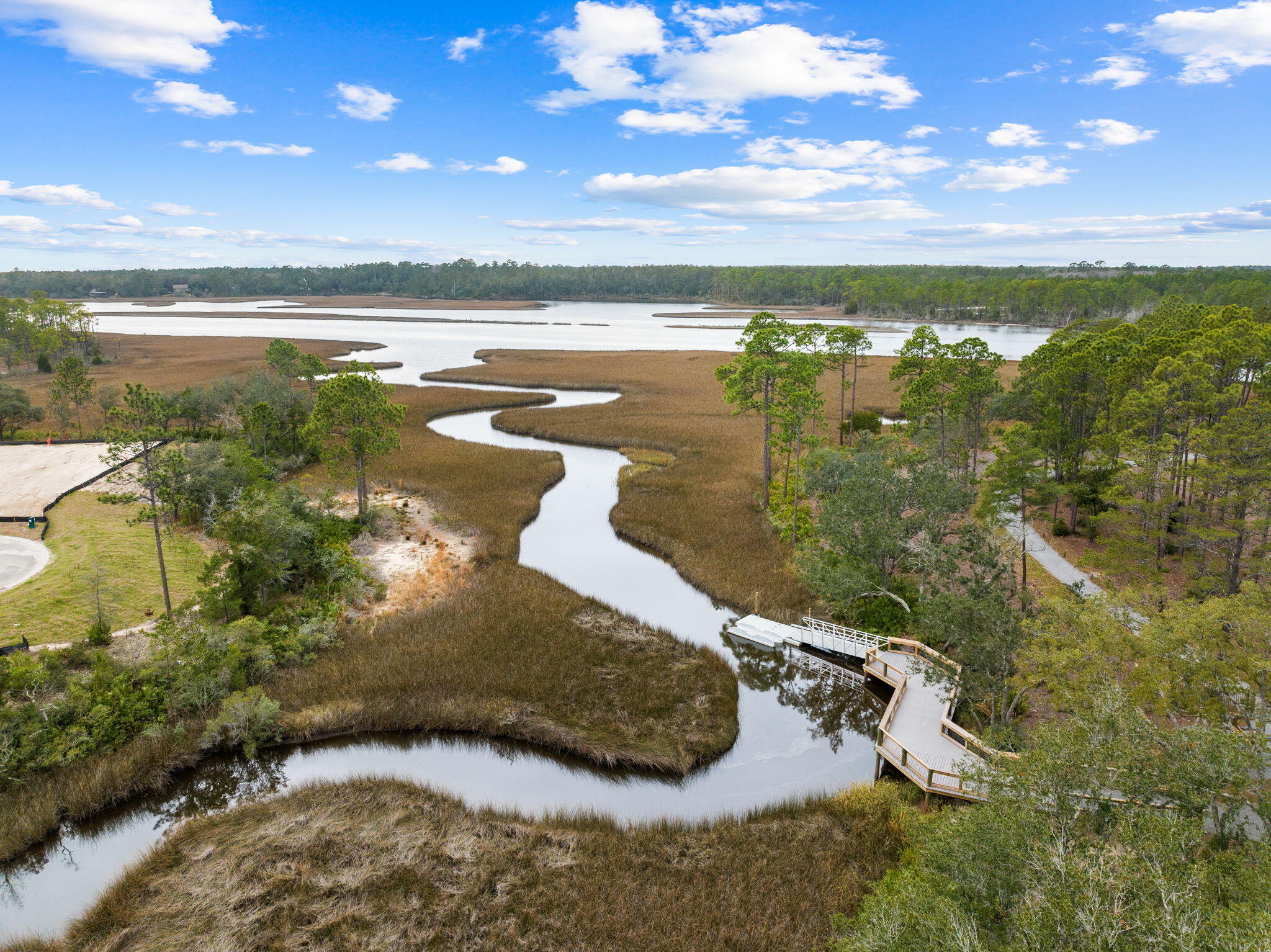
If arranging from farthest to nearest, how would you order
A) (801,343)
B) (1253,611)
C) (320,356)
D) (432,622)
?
(320,356), (801,343), (432,622), (1253,611)

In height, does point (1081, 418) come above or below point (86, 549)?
above

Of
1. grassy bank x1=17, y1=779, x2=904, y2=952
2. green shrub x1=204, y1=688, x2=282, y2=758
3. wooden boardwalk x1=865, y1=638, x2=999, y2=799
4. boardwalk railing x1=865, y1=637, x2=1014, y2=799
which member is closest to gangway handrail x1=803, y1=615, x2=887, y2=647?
boardwalk railing x1=865, y1=637, x2=1014, y2=799

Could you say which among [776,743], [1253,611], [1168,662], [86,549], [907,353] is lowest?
[776,743]

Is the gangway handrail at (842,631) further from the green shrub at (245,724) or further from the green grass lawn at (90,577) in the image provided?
the green grass lawn at (90,577)

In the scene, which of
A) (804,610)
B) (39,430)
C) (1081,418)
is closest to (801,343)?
(1081,418)

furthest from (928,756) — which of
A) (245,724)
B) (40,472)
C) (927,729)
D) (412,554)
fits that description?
(40,472)

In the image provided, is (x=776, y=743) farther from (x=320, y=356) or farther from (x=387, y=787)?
(x=320, y=356)

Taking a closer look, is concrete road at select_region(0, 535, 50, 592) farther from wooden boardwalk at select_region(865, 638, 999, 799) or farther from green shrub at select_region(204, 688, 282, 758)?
wooden boardwalk at select_region(865, 638, 999, 799)
